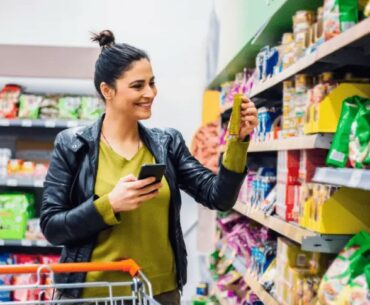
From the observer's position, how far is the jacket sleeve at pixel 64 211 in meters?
1.80


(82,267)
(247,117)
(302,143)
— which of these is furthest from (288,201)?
(82,267)

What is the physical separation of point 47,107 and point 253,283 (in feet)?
8.65

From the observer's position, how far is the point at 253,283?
2914 millimetres

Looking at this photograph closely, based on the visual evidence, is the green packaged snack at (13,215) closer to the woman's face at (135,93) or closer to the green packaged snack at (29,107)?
the green packaged snack at (29,107)

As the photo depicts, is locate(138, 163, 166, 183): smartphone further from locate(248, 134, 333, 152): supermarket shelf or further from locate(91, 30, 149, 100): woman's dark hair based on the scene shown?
locate(248, 134, 333, 152): supermarket shelf

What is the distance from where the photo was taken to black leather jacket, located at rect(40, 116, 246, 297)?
6.03 ft

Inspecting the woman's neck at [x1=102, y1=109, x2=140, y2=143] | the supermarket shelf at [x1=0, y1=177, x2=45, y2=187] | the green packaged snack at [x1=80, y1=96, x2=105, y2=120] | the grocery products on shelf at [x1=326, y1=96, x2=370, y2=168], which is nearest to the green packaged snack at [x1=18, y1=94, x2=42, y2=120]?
→ the green packaged snack at [x1=80, y1=96, x2=105, y2=120]

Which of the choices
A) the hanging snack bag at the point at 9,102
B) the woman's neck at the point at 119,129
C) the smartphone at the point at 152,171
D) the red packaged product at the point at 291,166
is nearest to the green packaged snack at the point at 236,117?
the smartphone at the point at 152,171

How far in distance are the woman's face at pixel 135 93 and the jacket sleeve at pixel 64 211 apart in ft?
0.81

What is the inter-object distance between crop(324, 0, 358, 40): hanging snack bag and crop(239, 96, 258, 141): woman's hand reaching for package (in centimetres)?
35

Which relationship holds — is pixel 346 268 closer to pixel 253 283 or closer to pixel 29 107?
pixel 253 283

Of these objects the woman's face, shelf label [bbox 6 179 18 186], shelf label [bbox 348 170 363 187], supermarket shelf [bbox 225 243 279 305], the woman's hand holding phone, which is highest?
the woman's face

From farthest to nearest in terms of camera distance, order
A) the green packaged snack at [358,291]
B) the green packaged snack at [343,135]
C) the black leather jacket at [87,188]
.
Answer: the black leather jacket at [87,188], the green packaged snack at [343,135], the green packaged snack at [358,291]

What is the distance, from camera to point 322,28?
6.71ft
